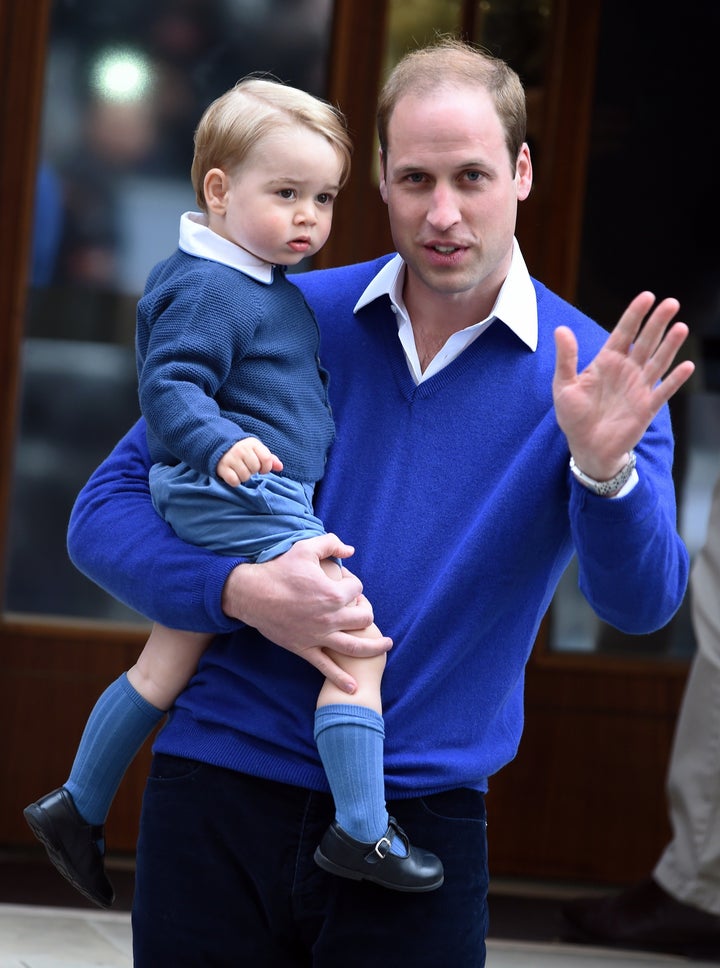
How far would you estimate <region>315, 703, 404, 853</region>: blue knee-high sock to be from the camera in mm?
1753

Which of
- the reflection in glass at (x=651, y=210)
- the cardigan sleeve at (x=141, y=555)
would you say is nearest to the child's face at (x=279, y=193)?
the cardigan sleeve at (x=141, y=555)

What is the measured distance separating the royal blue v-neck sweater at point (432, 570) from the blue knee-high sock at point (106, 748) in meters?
0.09

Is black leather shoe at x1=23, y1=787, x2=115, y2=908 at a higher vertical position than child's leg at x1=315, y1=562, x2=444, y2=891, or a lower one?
lower

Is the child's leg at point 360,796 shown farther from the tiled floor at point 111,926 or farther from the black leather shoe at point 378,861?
the tiled floor at point 111,926

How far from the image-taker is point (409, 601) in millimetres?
1866

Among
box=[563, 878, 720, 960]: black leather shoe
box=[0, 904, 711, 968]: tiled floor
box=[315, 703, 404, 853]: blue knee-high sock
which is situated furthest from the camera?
box=[563, 878, 720, 960]: black leather shoe

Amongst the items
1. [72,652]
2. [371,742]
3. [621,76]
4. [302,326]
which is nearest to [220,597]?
[371,742]

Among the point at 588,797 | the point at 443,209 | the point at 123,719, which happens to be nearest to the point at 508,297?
the point at 443,209

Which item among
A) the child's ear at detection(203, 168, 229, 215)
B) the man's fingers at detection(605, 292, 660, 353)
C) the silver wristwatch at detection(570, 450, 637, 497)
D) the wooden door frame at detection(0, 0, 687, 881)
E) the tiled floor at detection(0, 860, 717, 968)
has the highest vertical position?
the child's ear at detection(203, 168, 229, 215)

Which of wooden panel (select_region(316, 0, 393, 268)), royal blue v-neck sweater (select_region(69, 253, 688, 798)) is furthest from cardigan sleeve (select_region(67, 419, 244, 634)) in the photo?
wooden panel (select_region(316, 0, 393, 268))

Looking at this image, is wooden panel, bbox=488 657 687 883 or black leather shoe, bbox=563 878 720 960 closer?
black leather shoe, bbox=563 878 720 960

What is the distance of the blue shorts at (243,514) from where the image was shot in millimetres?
1868

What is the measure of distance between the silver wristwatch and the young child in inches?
13.5

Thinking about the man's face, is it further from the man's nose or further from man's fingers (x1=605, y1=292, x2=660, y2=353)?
man's fingers (x1=605, y1=292, x2=660, y2=353)
